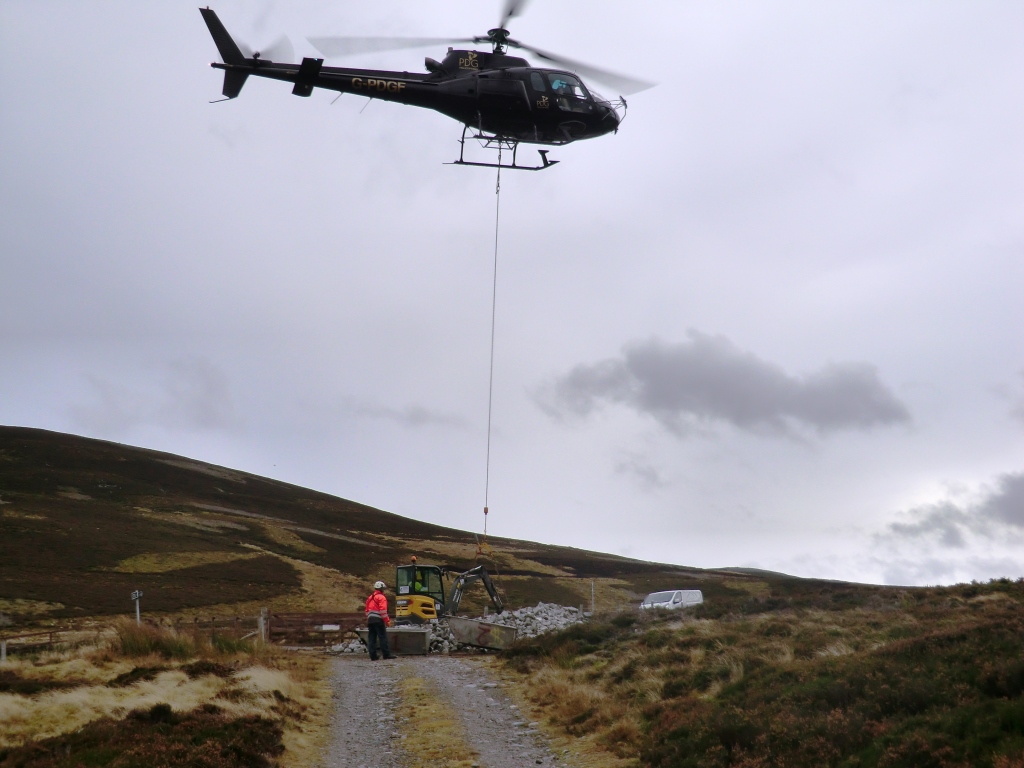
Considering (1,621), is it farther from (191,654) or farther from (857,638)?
(857,638)

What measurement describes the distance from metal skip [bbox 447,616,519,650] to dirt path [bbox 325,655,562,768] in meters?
5.41

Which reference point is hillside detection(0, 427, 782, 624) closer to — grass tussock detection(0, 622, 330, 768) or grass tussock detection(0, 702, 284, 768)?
grass tussock detection(0, 622, 330, 768)

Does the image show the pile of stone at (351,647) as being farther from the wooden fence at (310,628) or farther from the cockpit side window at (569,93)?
the cockpit side window at (569,93)

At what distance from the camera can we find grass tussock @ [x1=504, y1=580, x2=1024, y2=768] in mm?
9266

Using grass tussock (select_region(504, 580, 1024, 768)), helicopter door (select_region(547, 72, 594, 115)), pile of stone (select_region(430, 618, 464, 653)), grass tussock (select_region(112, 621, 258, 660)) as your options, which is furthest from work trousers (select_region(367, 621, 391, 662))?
helicopter door (select_region(547, 72, 594, 115))

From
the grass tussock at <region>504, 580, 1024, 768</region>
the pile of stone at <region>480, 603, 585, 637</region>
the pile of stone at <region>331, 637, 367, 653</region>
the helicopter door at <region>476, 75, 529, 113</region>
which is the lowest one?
the pile of stone at <region>331, 637, 367, 653</region>

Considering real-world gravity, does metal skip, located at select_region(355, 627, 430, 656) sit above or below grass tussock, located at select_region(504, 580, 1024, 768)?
below

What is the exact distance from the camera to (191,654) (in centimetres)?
2103

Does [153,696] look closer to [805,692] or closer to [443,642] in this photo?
[805,692]

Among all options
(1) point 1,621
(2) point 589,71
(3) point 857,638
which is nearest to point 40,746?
(3) point 857,638

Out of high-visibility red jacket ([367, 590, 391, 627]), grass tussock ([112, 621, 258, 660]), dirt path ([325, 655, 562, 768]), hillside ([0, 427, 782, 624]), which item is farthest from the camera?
hillside ([0, 427, 782, 624])

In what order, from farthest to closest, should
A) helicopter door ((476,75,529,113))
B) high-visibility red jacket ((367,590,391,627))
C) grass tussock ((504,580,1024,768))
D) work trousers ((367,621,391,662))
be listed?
work trousers ((367,621,391,662)), helicopter door ((476,75,529,113)), high-visibility red jacket ((367,590,391,627)), grass tussock ((504,580,1024,768))

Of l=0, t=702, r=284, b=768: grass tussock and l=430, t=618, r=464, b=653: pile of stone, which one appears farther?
l=430, t=618, r=464, b=653: pile of stone

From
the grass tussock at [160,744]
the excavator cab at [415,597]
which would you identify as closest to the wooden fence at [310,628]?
the excavator cab at [415,597]
